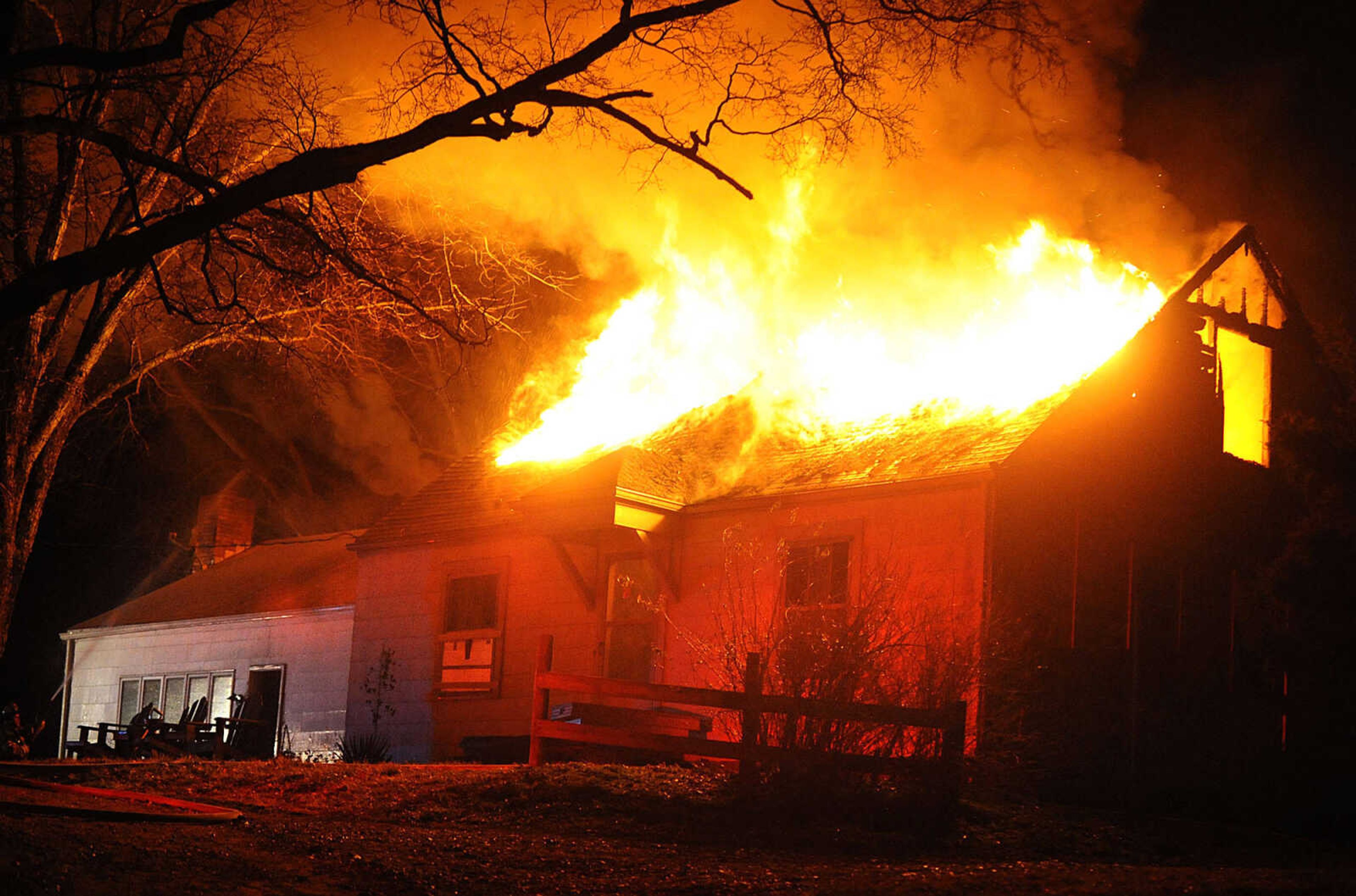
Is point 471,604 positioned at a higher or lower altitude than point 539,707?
higher

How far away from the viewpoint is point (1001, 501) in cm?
1425

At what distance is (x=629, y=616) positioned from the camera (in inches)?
702

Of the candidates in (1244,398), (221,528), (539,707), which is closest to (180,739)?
(539,707)

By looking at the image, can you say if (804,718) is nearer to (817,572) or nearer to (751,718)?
(751,718)

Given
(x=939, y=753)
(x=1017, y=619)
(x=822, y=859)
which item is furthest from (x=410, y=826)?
(x=1017, y=619)

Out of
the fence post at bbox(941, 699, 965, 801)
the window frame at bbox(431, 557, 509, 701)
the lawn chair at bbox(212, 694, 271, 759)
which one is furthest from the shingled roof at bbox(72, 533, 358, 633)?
the fence post at bbox(941, 699, 965, 801)

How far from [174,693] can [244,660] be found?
3004 mm

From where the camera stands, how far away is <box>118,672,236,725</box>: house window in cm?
2661

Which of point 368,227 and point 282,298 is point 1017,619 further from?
point 282,298

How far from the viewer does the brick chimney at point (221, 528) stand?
3259 cm

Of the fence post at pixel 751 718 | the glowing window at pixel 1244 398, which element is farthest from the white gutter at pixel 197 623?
the glowing window at pixel 1244 398

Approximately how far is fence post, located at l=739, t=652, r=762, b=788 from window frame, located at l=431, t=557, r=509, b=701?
7762 mm

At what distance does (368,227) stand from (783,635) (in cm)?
519

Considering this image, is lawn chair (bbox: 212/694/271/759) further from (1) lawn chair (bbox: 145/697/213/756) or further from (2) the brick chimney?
(2) the brick chimney
